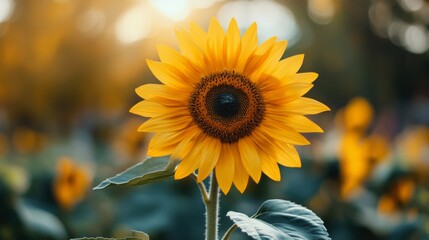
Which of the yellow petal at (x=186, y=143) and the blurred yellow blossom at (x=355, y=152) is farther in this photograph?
the blurred yellow blossom at (x=355, y=152)

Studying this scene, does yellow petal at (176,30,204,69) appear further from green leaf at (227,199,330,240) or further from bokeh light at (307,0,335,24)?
bokeh light at (307,0,335,24)

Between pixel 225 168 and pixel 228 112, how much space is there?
0.16m

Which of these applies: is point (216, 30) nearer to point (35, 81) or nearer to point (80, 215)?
point (80, 215)

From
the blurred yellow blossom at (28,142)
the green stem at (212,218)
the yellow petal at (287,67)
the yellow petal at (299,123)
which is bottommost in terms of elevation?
the blurred yellow blossom at (28,142)

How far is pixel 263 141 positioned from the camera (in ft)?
4.14

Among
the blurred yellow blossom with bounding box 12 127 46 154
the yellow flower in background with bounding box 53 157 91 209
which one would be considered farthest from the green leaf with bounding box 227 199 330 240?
the blurred yellow blossom with bounding box 12 127 46 154

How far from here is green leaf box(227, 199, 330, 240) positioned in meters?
1.05

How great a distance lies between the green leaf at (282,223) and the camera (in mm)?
→ 1053

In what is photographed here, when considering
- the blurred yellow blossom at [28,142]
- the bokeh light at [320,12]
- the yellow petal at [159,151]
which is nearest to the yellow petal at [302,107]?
the yellow petal at [159,151]

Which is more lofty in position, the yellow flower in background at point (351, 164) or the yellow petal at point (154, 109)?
the yellow petal at point (154, 109)

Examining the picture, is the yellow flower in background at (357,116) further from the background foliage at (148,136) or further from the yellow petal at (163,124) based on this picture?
the yellow petal at (163,124)

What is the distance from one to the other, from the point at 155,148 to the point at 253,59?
238 mm

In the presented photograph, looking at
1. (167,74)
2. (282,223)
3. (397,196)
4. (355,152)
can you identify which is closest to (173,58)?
(167,74)

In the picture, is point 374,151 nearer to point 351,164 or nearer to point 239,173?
point 351,164
